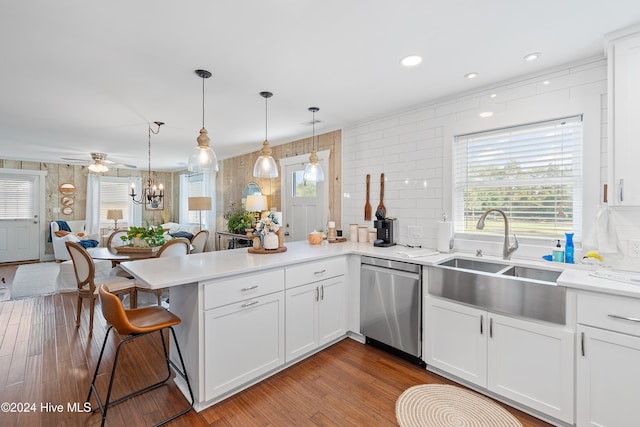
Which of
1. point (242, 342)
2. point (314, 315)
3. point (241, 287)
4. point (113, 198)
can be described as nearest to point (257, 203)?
point (314, 315)

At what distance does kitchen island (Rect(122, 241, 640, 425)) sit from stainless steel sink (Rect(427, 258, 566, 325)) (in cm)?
7

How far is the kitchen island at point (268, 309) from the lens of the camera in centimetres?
170

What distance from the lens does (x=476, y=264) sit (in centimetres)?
262

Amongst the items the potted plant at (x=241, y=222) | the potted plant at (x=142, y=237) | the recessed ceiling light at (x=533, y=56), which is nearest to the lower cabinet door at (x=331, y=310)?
the recessed ceiling light at (x=533, y=56)

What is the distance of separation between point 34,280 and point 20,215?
2.90 metres

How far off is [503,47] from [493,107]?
0.69 m

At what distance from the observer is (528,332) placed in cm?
189

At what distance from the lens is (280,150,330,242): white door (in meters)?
4.26

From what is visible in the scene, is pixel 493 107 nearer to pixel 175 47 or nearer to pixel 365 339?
pixel 365 339

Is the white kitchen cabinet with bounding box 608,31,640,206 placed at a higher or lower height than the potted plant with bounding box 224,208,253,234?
higher

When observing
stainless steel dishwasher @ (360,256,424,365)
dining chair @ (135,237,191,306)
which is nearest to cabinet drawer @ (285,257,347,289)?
stainless steel dishwasher @ (360,256,424,365)

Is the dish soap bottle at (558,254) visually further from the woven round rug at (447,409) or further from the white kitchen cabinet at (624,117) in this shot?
the woven round rug at (447,409)

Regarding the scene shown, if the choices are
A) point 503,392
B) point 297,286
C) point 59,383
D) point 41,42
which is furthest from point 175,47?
point 503,392

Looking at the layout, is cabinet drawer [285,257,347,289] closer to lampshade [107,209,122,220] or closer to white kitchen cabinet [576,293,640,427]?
white kitchen cabinet [576,293,640,427]
